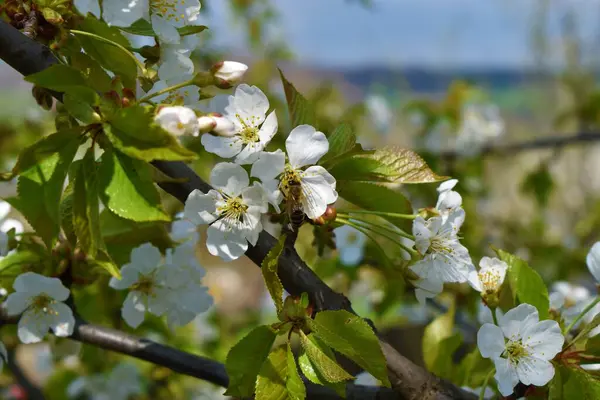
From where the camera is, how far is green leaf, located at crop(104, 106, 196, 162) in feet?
1.64

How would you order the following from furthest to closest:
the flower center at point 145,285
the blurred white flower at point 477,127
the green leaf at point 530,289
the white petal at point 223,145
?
1. the blurred white flower at point 477,127
2. the flower center at point 145,285
3. the green leaf at point 530,289
4. the white petal at point 223,145

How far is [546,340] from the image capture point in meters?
0.66

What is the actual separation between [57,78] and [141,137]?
3.6 inches

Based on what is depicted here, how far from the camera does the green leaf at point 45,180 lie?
54 centimetres

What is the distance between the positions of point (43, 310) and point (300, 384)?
0.38 metres

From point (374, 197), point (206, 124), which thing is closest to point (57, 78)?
point (206, 124)

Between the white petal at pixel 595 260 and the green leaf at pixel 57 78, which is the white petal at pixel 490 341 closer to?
the white petal at pixel 595 260

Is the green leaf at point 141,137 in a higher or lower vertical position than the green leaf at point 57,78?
lower

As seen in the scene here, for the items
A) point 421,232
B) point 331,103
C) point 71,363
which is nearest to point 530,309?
point 421,232

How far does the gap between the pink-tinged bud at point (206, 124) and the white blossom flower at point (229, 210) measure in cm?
5

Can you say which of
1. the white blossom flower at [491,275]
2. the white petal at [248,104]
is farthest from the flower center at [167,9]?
the white blossom flower at [491,275]

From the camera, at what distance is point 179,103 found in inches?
21.5

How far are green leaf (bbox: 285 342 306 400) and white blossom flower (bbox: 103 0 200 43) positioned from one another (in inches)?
13.9

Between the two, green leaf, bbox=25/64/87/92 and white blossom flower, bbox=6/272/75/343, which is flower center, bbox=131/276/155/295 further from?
green leaf, bbox=25/64/87/92
